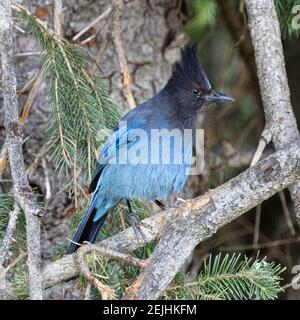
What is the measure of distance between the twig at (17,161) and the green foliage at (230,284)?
1.48 ft

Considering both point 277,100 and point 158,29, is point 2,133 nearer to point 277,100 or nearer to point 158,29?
point 158,29

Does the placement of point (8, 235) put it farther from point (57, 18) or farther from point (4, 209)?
point (57, 18)

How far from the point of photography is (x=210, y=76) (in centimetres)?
409

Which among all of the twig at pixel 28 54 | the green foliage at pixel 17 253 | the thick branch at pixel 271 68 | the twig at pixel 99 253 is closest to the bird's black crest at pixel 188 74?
the thick branch at pixel 271 68

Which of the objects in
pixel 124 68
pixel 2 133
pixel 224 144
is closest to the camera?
pixel 124 68

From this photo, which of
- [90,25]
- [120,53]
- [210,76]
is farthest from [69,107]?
[210,76]

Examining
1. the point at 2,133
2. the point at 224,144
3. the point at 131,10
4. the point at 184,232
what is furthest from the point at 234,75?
the point at 184,232

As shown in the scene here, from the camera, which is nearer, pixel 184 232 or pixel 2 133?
pixel 184 232

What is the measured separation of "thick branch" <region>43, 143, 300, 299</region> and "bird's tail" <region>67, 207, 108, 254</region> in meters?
0.46

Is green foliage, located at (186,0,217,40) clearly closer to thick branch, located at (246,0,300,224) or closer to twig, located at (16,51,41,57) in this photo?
thick branch, located at (246,0,300,224)

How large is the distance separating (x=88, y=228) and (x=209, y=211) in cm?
72

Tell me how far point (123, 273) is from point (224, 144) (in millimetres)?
1622

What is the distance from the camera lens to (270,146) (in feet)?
13.3

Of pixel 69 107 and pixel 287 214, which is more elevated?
pixel 69 107
